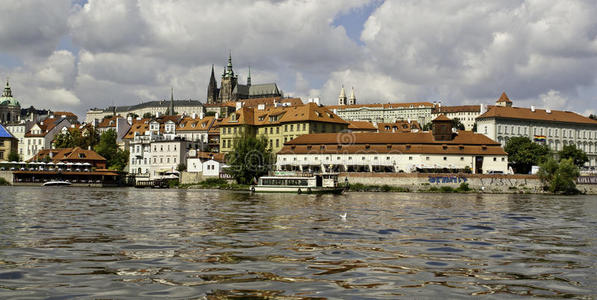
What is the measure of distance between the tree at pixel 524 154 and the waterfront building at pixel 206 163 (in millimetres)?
50293

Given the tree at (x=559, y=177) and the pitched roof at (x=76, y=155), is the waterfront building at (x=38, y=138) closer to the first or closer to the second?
the pitched roof at (x=76, y=155)

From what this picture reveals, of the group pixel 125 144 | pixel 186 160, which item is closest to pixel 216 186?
pixel 186 160

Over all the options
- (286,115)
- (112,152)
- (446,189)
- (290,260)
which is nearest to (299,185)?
(446,189)

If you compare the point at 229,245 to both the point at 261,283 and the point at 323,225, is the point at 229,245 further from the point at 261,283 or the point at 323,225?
the point at 323,225

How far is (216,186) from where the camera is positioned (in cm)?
9525

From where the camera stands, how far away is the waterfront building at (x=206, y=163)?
102 metres

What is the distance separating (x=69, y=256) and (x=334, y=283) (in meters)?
7.91

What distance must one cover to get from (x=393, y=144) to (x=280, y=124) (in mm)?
27454

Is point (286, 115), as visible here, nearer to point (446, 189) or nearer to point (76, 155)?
Result: point (76, 155)

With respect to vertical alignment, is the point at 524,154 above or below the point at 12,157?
above

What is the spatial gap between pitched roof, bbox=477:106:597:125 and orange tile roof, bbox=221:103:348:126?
36.2 m

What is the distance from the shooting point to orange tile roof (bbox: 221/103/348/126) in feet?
370

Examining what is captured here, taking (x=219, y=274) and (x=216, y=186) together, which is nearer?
(x=219, y=274)

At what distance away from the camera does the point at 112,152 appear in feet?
420
